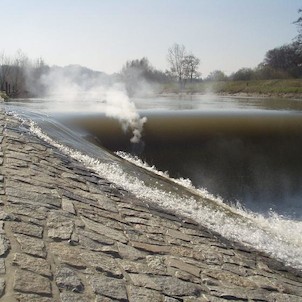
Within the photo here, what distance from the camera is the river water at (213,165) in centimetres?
573

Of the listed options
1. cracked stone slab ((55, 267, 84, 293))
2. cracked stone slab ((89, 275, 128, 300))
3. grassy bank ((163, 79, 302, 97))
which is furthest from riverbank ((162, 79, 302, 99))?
cracked stone slab ((55, 267, 84, 293))

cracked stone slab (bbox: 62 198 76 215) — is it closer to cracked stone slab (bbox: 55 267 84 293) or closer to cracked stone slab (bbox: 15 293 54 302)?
cracked stone slab (bbox: 55 267 84 293)

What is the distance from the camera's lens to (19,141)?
7.05m

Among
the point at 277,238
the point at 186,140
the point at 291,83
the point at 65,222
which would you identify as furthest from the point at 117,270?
the point at 291,83

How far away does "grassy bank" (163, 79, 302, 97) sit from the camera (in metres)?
37.1

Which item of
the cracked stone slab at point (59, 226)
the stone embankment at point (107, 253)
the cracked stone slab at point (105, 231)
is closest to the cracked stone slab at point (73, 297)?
the stone embankment at point (107, 253)

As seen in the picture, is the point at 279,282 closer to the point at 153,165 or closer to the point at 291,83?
the point at 153,165

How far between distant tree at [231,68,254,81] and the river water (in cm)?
3868

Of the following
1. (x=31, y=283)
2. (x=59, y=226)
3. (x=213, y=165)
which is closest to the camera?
(x=31, y=283)

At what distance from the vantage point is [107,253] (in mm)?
3336

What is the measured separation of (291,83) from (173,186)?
3527 centimetres

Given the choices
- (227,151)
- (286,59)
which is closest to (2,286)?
(227,151)

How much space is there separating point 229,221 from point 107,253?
8.91ft

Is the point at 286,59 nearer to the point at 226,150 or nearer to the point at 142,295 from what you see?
the point at 226,150
